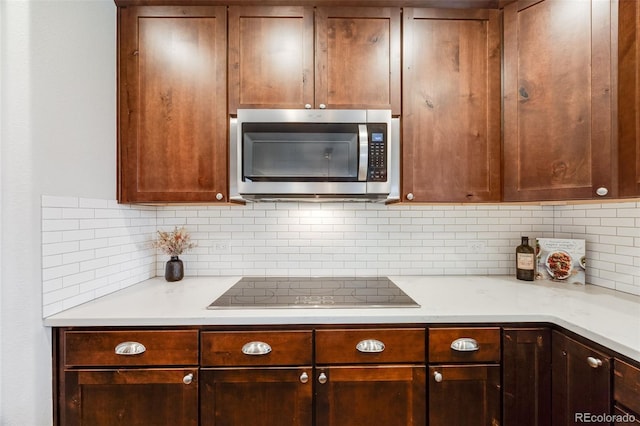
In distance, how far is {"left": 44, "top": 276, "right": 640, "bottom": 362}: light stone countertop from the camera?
45.6 inches

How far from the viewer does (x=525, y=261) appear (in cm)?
179

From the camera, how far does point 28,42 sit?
114 centimetres

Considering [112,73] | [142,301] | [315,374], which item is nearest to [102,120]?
[112,73]

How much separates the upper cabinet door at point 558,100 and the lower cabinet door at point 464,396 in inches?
35.7

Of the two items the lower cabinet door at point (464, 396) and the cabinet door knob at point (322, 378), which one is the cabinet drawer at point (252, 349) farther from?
the lower cabinet door at point (464, 396)

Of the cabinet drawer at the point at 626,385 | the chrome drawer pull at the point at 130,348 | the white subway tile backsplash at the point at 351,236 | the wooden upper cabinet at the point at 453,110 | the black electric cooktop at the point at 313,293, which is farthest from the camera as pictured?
the white subway tile backsplash at the point at 351,236

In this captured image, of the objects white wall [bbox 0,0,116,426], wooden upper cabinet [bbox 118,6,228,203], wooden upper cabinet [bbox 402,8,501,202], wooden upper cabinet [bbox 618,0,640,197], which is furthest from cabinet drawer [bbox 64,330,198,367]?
wooden upper cabinet [bbox 618,0,640,197]

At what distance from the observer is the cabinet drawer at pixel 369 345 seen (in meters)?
1.24

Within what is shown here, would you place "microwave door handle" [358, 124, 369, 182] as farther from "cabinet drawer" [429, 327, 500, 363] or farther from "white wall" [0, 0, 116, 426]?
"white wall" [0, 0, 116, 426]

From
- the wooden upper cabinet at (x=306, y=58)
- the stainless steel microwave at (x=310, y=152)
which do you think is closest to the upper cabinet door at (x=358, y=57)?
the wooden upper cabinet at (x=306, y=58)

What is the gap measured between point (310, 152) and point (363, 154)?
0.27 m

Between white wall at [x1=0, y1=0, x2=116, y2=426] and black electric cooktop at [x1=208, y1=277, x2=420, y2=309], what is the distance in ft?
2.25

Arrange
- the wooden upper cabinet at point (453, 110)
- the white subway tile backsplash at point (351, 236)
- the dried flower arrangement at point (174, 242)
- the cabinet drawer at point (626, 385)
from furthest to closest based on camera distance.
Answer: the white subway tile backsplash at point (351, 236)
the dried flower arrangement at point (174, 242)
the wooden upper cabinet at point (453, 110)
the cabinet drawer at point (626, 385)

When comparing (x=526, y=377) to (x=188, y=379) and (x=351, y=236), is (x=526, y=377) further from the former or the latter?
(x=188, y=379)
